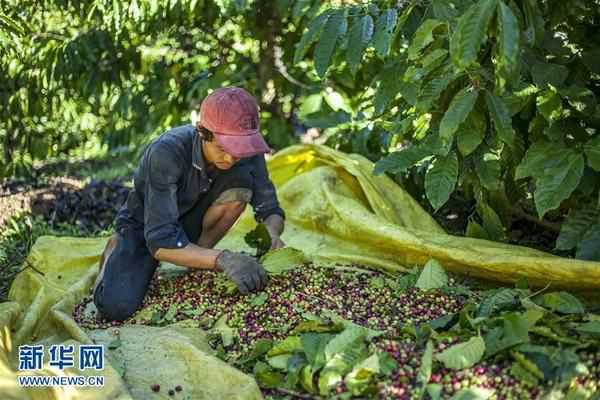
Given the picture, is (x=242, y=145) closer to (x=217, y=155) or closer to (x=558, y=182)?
(x=217, y=155)

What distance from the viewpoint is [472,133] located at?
2.54 metres

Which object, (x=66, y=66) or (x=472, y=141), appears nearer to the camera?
(x=472, y=141)

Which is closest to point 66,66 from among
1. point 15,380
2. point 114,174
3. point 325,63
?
point 114,174

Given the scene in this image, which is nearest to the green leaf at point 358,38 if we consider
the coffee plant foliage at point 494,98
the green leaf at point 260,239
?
the coffee plant foliage at point 494,98

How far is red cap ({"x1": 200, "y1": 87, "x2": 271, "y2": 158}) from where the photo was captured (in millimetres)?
2629

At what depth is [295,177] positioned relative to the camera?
3.63 m

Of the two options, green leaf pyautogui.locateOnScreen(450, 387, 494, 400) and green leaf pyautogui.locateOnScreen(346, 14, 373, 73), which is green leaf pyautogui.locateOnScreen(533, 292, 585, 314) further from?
green leaf pyautogui.locateOnScreen(346, 14, 373, 73)

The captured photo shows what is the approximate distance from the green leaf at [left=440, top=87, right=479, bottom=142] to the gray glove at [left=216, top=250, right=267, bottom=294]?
29.7 inches

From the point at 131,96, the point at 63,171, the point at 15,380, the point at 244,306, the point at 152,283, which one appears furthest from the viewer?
the point at 63,171

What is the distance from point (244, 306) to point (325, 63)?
2.71 ft

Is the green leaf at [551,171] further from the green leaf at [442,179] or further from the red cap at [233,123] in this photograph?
the red cap at [233,123]

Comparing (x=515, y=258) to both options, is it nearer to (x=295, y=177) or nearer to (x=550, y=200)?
(x=550, y=200)

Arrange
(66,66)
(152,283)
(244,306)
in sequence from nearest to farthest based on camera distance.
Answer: (244,306) < (152,283) < (66,66)

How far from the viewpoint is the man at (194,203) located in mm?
2654
